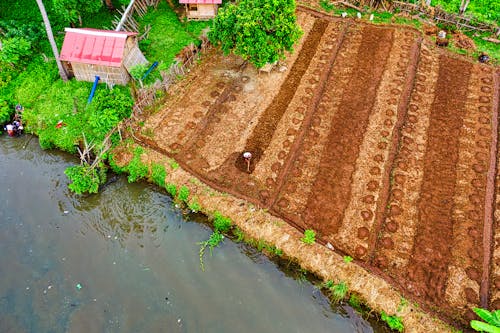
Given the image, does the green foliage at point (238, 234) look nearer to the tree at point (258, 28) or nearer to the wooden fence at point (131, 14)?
the tree at point (258, 28)

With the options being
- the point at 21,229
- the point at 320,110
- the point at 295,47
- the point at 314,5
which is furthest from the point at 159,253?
the point at 314,5

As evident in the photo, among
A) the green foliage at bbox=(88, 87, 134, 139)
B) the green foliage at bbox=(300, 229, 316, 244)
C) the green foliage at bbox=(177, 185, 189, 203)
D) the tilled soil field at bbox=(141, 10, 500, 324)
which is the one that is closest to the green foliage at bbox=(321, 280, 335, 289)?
the tilled soil field at bbox=(141, 10, 500, 324)

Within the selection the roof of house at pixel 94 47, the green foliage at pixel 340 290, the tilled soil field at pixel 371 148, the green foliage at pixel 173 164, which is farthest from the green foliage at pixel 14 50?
the green foliage at pixel 340 290

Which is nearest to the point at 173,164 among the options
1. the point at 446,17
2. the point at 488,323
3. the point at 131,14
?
the point at 131,14

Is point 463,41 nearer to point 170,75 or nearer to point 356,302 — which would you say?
point 170,75

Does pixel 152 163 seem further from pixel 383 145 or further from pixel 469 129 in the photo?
→ pixel 469 129

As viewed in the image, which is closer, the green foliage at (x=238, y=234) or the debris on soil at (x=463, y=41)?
the green foliage at (x=238, y=234)
